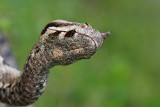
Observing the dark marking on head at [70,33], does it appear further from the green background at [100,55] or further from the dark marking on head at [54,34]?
the green background at [100,55]

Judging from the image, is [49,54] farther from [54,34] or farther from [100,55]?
[100,55]

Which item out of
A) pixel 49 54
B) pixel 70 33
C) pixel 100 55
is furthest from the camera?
pixel 100 55

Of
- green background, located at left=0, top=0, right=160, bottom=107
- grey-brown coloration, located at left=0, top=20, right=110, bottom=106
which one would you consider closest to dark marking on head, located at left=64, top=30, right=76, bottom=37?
grey-brown coloration, located at left=0, top=20, right=110, bottom=106

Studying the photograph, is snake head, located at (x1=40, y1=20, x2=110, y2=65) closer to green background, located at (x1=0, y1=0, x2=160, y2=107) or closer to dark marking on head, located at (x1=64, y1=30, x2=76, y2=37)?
dark marking on head, located at (x1=64, y1=30, x2=76, y2=37)

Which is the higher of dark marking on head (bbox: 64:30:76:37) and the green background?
dark marking on head (bbox: 64:30:76:37)

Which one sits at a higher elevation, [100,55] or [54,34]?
[54,34]

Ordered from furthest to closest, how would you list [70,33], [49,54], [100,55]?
[100,55], [49,54], [70,33]

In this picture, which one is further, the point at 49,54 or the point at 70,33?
the point at 49,54

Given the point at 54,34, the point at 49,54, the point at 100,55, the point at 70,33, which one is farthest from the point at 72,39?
the point at 100,55

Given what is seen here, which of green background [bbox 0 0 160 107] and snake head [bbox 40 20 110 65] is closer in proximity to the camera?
snake head [bbox 40 20 110 65]
